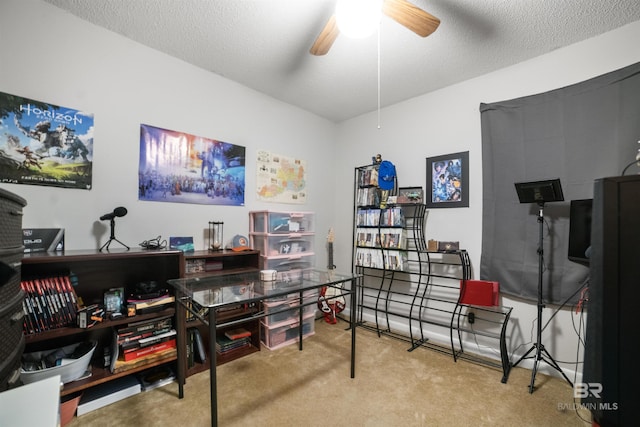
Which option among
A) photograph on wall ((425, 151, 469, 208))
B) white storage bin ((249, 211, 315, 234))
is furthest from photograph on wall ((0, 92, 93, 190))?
photograph on wall ((425, 151, 469, 208))

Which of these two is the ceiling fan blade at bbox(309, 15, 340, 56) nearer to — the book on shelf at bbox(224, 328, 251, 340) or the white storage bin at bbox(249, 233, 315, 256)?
the white storage bin at bbox(249, 233, 315, 256)

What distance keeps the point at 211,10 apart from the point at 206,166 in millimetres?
1239

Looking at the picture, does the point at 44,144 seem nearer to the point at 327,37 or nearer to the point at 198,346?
the point at 198,346

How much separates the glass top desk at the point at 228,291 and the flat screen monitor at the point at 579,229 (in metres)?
1.59

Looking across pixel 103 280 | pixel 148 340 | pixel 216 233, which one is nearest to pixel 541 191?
pixel 216 233

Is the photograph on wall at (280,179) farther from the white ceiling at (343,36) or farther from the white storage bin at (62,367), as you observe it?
the white storage bin at (62,367)

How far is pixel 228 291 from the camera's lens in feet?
5.46

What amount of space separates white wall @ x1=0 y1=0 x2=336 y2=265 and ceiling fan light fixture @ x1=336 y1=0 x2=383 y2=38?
5.61ft

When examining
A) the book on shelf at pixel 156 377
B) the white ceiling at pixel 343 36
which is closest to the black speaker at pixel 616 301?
the white ceiling at pixel 343 36

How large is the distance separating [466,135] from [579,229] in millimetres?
1239

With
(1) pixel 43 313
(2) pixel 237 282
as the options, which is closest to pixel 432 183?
(2) pixel 237 282

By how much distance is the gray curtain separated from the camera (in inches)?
75.7

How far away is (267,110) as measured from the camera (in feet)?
10.1

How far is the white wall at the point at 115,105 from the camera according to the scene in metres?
1.75
